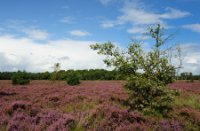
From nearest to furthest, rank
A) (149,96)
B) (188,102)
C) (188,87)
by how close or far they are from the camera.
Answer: (149,96), (188,102), (188,87)

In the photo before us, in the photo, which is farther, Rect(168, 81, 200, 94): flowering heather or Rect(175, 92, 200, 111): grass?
Rect(168, 81, 200, 94): flowering heather

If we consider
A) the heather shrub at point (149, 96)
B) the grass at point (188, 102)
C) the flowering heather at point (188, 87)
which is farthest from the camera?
Result: the flowering heather at point (188, 87)

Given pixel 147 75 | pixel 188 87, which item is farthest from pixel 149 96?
pixel 188 87

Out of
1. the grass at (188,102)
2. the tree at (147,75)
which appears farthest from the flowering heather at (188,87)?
the tree at (147,75)

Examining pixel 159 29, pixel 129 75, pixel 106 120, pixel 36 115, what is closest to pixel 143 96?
pixel 129 75

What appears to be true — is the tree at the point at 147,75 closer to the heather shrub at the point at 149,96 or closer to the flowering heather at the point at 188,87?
the heather shrub at the point at 149,96

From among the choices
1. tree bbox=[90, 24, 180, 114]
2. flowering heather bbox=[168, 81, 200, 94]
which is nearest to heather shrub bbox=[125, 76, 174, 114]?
tree bbox=[90, 24, 180, 114]

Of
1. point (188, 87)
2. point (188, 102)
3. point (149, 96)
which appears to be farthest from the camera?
point (188, 87)

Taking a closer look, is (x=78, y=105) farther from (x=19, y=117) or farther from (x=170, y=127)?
(x=170, y=127)

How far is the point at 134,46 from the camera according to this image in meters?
13.5

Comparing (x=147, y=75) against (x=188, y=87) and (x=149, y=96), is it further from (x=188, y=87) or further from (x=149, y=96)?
(x=188, y=87)

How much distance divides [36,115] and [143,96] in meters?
5.12

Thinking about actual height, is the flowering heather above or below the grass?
above

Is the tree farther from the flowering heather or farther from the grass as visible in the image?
the flowering heather
